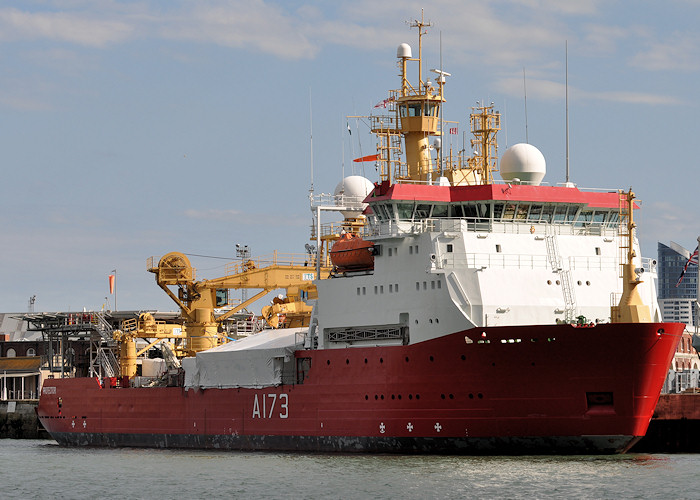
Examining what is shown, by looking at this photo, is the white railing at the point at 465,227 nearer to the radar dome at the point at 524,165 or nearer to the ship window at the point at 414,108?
the radar dome at the point at 524,165

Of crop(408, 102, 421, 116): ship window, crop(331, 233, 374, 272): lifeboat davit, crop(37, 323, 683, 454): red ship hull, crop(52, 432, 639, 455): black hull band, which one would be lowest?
crop(52, 432, 639, 455): black hull band

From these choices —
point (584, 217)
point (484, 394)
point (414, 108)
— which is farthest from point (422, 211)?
point (484, 394)

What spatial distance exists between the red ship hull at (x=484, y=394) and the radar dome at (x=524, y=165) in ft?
25.5

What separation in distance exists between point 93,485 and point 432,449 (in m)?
10.5

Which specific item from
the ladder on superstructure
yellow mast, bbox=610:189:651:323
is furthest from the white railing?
yellow mast, bbox=610:189:651:323

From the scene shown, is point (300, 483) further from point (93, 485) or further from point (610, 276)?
point (610, 276)

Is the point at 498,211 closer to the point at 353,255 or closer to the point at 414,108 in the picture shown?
the point at 353,255

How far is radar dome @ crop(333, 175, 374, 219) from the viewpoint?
52125mm

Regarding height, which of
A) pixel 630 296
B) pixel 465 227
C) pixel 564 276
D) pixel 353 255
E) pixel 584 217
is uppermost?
pixel 584 217

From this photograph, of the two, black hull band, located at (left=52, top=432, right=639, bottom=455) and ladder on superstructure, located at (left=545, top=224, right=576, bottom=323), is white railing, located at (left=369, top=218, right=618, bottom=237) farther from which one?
black hull band, located at (left=52, top=432, right=639, bottom=455)

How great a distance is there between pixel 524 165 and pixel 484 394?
30.5 ft

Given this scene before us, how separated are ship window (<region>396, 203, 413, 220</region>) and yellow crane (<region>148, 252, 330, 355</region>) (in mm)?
11071

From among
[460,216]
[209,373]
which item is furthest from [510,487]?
[209,373]

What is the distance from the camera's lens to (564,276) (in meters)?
40.0
